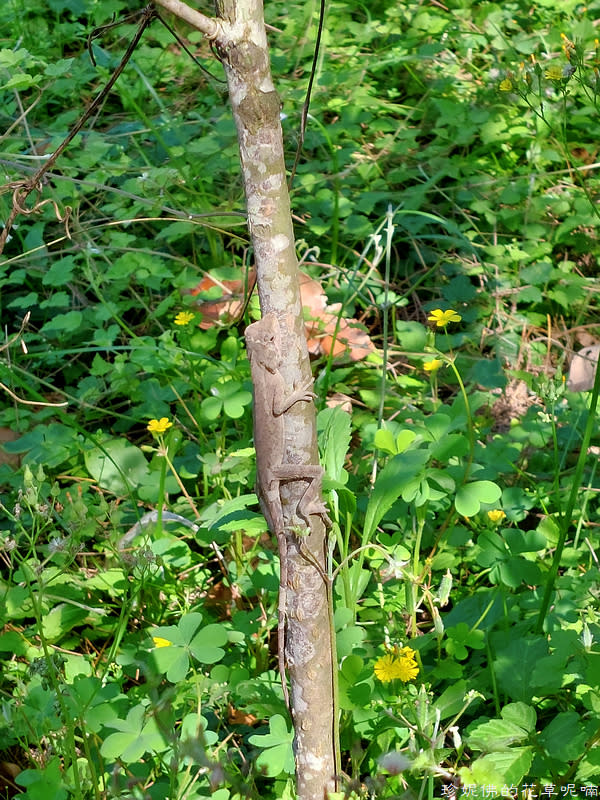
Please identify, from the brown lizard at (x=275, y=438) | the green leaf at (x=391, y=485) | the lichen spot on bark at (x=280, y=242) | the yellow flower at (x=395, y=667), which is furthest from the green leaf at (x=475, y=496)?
the lichen spot on bark at (x=280, y=242)

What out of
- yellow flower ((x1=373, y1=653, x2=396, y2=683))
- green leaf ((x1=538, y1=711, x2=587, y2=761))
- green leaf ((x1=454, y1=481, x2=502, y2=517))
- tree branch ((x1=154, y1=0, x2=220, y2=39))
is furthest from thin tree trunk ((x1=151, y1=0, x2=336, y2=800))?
green leaf ((x1=454, y1=481, x2=502, y2=517))

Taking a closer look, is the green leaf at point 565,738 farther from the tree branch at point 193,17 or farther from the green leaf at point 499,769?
the tree branch at point 193,17

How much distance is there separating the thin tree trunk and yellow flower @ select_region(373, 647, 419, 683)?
0.17 metres

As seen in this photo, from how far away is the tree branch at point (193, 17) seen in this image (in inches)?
44.5

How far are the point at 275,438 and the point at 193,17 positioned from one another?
2.03 ft

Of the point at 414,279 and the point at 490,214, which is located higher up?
the point at 490,214

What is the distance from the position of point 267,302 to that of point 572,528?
1287mm

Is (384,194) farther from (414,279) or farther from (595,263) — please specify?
(595,263)

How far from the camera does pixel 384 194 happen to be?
3.22m

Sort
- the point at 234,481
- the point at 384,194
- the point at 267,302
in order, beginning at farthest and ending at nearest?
the point at 384,194, the point at 234,481, the point at 267,302

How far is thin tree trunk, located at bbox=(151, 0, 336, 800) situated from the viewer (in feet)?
3.87

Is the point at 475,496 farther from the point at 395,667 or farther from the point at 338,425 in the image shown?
the point at 395,667

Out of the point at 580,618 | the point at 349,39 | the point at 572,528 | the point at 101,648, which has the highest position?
the point at 349,39

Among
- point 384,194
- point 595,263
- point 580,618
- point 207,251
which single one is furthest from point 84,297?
point 580,618
